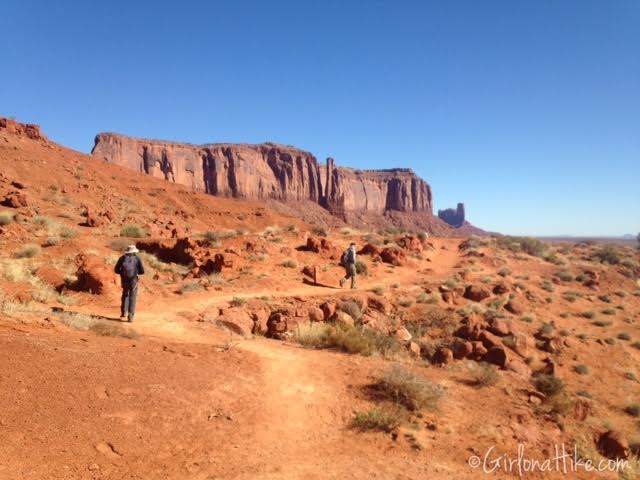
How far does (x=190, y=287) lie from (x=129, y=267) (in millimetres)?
3662

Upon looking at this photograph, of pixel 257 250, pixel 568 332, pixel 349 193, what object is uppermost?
pixel 349 193

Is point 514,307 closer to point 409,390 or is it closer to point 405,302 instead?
point 405,302

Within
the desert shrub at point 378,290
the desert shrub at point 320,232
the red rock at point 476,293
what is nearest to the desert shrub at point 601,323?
the red rock at point 476,293

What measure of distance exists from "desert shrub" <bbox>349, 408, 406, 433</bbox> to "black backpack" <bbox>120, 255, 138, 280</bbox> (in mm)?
5889

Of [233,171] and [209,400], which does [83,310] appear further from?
[233,171]

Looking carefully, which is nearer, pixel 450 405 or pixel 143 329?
pixel 450 405

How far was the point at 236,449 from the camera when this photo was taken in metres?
4.50

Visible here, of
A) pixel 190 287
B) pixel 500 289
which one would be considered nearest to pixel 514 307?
pixel 500 289

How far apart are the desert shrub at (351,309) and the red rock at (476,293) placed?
6.78m

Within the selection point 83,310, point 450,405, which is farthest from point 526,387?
point 83,310

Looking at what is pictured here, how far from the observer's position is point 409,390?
6082 millimetres

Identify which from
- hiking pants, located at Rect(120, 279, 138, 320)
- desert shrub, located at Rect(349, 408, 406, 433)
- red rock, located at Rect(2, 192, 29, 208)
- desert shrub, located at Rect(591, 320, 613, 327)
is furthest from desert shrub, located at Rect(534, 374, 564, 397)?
red rock, located at Rect(2, 192, 29, 208)

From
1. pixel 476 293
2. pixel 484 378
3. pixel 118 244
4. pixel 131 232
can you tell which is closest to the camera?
pixel 484 378

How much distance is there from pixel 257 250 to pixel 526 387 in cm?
1197
